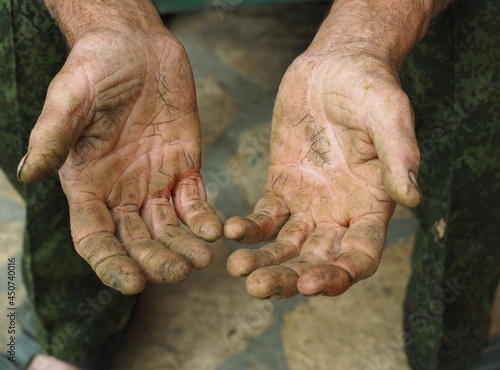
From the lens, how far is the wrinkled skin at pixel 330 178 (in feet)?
3.53

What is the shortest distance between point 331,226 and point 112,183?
1.35 ft

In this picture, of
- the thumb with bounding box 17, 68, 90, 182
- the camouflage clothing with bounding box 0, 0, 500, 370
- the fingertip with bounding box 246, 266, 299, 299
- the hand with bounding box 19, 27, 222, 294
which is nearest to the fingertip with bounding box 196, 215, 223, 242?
the hand with bounding box 19, 27, 222, 294

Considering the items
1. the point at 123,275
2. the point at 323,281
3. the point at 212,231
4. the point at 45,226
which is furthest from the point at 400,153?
the point at 45,226

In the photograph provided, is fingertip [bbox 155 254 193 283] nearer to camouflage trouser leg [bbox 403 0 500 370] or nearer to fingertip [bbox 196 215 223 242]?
fingertip [bbox 196 215 223 242]

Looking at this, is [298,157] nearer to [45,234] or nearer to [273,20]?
[45,234]

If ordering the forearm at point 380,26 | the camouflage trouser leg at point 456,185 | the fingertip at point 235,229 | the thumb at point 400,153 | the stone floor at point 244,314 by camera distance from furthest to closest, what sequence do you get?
the stone floor at point 244,314
the camouflage trouser leg at point 456,185
the forearm at point 380,26
the fingertip at point 235,229
the thumb at point 400,153

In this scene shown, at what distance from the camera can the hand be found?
1117 mm

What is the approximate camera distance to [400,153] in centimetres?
104

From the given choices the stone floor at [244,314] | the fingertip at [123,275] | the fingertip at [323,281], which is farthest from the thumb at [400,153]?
the stone floor at [244,314]

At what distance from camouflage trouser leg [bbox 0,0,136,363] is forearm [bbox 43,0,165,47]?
77mm

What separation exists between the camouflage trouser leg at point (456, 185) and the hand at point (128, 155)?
55 cm

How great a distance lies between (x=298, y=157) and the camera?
1.33m

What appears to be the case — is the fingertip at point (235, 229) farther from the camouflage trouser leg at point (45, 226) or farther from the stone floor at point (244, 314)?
the stone floor at point (244, 314)

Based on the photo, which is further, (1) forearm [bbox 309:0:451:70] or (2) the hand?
(1) forearm [bbox 309:0:451:70]
